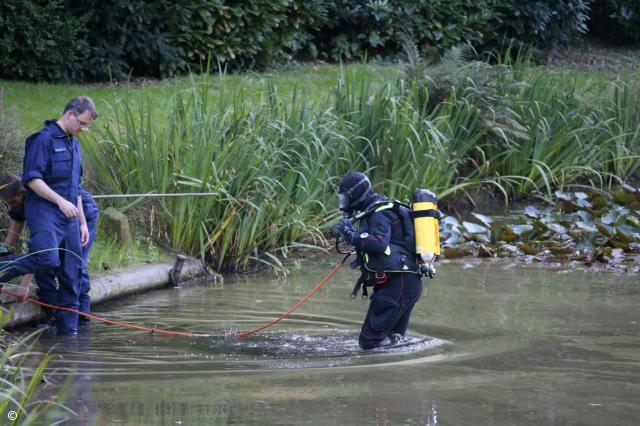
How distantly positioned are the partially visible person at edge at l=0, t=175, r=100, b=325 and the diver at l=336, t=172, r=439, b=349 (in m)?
2.20

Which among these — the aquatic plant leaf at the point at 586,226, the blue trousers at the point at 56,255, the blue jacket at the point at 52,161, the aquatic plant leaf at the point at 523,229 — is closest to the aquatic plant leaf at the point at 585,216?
the aquatic plant leaf at the point at 586,226

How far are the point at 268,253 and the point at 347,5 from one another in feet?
25.6

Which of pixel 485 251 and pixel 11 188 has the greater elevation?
pixel 11 188

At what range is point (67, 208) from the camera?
23.7 feet

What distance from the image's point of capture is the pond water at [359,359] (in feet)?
18.0

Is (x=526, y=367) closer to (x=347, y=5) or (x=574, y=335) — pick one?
(x=574, y=335)

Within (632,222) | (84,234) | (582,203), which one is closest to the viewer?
(84,234)

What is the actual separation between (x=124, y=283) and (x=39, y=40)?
197 inches

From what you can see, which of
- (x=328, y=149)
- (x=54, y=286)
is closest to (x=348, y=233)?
(x=54, y=286)

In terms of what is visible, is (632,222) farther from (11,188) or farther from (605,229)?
(11,188)

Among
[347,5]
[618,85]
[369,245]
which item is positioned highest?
[347,5]

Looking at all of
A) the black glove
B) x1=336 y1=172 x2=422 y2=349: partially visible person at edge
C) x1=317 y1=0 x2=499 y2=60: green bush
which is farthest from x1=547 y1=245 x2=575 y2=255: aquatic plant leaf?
x1=317 y1=0 x2=499 y2=60: green bush

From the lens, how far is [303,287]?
9.72m

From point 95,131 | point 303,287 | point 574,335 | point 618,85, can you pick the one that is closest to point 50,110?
point 95,131
